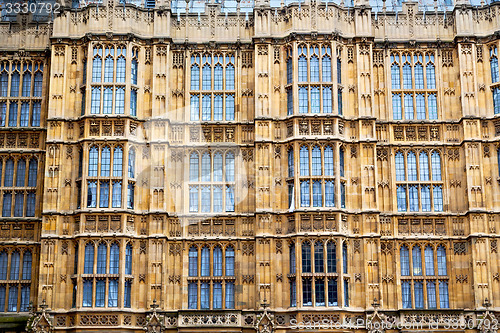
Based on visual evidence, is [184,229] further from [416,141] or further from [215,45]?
[416,141]

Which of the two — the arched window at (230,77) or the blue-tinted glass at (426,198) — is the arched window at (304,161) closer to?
the arched window at (230,77)

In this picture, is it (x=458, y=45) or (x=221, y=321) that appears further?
(x=458, y=45)

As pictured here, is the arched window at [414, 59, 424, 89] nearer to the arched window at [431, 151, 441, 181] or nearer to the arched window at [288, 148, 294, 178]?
the arched window at [431, 151, 441, 181]

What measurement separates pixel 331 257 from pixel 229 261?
5318 millimetres

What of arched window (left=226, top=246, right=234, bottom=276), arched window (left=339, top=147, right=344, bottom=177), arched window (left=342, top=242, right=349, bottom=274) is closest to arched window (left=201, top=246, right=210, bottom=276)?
arched window (left=226, top=246, right=234, bottom=276)

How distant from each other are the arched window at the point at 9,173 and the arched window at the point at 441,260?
2306 cm

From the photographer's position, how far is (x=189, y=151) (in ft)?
132

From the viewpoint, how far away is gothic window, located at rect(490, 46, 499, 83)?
4081 centimetres

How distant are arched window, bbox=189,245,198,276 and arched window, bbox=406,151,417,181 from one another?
1210 cm

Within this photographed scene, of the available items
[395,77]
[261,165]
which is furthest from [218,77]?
[395,77]

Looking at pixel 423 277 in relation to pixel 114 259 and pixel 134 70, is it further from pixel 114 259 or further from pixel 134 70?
pixel 134 70

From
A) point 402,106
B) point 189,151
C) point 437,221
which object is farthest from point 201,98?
point 437,221

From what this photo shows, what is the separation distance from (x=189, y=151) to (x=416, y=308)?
565 inches

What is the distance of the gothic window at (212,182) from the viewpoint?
39594 mm
